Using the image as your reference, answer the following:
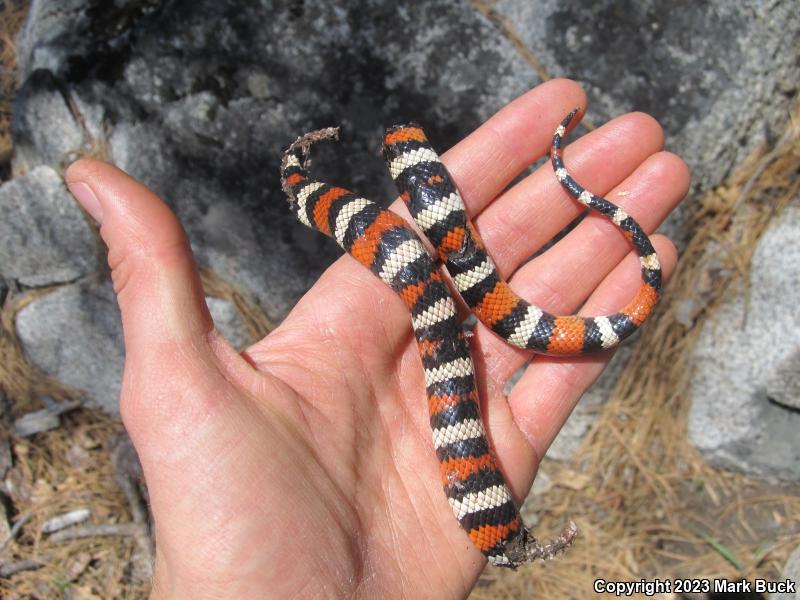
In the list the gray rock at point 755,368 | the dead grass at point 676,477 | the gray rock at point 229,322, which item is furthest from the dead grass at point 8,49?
the gray rock at point 755,368

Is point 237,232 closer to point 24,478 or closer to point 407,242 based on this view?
point 407,242

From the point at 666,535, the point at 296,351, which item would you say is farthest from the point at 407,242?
the point at 666,535

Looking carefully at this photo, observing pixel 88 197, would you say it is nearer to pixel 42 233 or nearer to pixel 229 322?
pixel 229 322

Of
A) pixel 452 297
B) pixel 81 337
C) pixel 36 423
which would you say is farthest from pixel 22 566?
pixel 452 297

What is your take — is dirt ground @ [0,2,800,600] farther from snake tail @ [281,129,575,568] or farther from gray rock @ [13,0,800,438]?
snake tail @ [281,129,575,568]

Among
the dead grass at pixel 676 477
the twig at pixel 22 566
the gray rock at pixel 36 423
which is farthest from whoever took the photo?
the gray rock at pixel 36 423

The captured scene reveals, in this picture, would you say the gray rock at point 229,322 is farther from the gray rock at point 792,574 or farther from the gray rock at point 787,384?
the gray rock at point 792,574

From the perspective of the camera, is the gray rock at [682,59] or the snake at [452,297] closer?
the snake at [452,297]
